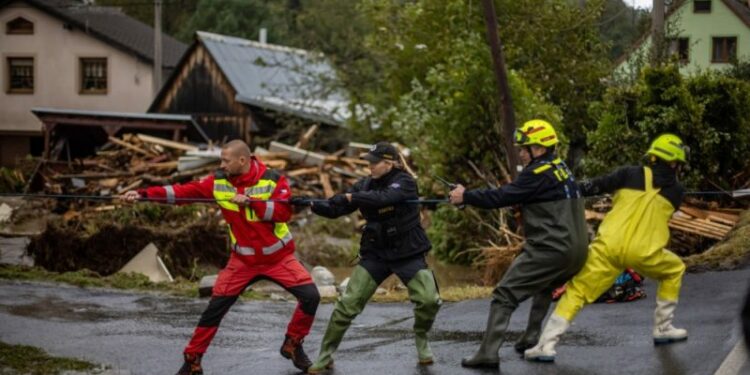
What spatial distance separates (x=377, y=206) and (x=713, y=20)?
559 inches

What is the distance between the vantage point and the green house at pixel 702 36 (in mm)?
20484

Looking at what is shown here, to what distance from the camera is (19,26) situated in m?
50.5

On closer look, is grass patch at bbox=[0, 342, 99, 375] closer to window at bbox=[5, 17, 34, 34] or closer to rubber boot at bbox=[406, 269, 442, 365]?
rubber boot at bbox=[406, 269, 442, 365]

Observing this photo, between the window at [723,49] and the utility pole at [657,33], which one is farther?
the window at [723,49]

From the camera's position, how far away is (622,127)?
18000 millimetres

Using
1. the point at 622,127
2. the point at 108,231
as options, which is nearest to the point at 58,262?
the point at 108,231

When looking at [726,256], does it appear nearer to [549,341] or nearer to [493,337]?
[549,341]

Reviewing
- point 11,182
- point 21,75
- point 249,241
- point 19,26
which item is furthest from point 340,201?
point 19,26

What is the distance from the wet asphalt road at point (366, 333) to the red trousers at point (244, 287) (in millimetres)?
503

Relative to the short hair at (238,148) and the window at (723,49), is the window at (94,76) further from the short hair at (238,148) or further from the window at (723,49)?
the short hair at (238,148)

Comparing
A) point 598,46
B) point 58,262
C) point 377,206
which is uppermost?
point 598,46

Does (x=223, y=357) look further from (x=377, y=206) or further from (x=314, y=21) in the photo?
(x=314, y=21)

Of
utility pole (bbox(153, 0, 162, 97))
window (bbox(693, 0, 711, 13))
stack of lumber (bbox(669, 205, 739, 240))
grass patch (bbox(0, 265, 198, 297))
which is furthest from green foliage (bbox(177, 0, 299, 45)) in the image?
stack of lumber (bbox(669, 205, 739, 240))

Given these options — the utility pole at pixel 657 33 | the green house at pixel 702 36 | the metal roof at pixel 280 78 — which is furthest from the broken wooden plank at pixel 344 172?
the utility pole at pixel 657 33
